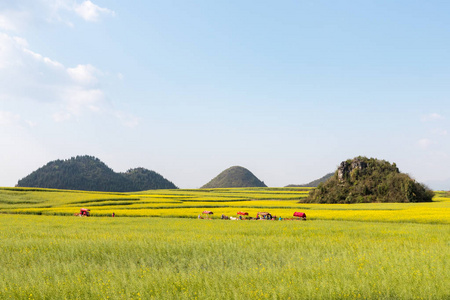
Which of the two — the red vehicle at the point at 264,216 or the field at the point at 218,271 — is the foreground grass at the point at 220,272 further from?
the red vehicle at the point at 264,216

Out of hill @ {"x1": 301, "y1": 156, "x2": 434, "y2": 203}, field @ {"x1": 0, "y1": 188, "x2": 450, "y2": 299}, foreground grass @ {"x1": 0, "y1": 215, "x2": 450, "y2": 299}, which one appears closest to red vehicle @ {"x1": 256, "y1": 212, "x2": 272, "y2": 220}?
field @ {"x1": 0, "y1": 188, "x2": 450, "y2": 299}

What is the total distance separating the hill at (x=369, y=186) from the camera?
72.0 m

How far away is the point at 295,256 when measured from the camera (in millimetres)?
14711

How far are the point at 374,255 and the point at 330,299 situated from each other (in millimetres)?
6000

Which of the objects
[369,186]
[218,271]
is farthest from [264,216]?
[369,186]

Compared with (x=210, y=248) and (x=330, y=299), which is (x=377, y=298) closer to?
(x=330, y=299)

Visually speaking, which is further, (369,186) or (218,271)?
(369,186)

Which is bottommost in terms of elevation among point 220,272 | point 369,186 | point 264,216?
point 264,216

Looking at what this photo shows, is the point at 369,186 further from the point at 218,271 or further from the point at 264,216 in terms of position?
the point at 218,271

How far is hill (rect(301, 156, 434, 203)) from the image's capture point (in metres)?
72.0

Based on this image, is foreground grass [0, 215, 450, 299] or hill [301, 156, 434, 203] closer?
foreground grass [0, 215, 450, 299]

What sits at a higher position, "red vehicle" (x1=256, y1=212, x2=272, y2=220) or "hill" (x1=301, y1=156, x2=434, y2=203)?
"hill" (x1=301, y1=156, x2=434, y2=203)

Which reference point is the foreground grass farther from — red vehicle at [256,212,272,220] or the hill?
the hill

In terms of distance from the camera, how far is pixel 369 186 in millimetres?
76000
